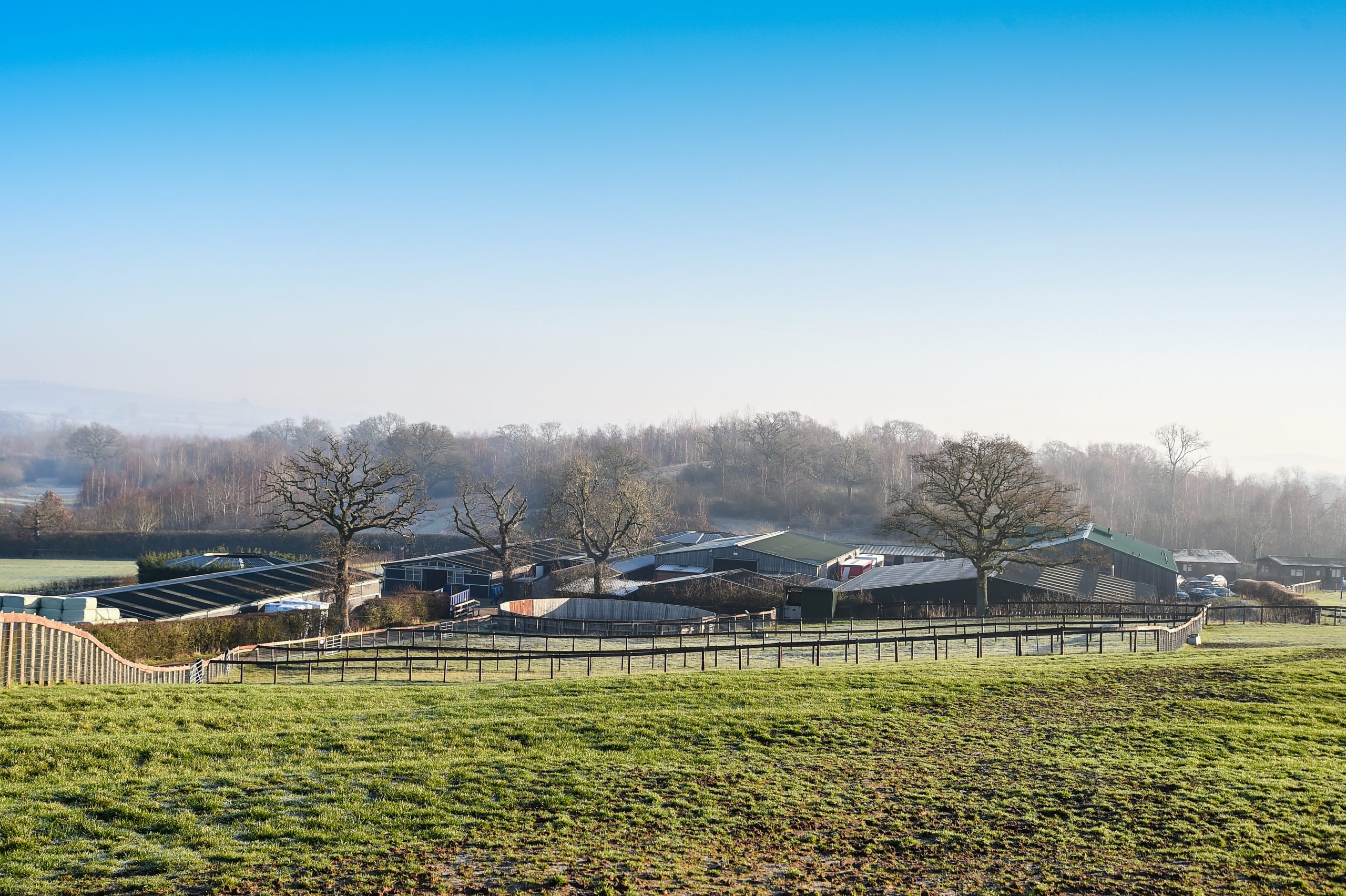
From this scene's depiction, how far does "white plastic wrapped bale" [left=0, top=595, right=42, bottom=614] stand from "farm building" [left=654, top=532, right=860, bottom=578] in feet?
139

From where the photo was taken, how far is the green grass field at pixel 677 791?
9.09 m

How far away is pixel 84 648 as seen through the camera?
18875mm

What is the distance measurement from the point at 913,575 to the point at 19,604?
4414 cm

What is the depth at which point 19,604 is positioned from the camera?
33.7 meters

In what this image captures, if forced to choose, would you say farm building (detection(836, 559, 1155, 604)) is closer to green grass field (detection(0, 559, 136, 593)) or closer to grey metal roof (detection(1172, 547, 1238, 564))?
grey metal roof (detection(1172, 547, 1238, 564))

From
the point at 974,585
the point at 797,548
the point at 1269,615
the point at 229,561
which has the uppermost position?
the point at 797,548

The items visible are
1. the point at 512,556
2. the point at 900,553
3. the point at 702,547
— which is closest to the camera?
the point at 512,556

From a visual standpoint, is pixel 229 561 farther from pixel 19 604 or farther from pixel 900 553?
pixel 900 553

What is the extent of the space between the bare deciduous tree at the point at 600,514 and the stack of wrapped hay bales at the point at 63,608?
82.4 feet

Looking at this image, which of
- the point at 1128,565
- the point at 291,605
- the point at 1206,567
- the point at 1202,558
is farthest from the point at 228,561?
the point at 1202,558

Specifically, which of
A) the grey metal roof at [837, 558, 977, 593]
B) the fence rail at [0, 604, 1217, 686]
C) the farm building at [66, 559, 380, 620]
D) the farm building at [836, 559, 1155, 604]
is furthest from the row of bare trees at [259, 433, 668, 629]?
the farm building at [836, 559, 1155, 604]

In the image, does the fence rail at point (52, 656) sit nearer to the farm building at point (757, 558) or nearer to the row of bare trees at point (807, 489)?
the farm building at point (757, 558)

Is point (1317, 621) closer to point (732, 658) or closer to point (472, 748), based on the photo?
point (732, 658)

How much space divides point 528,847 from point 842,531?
383 feet
